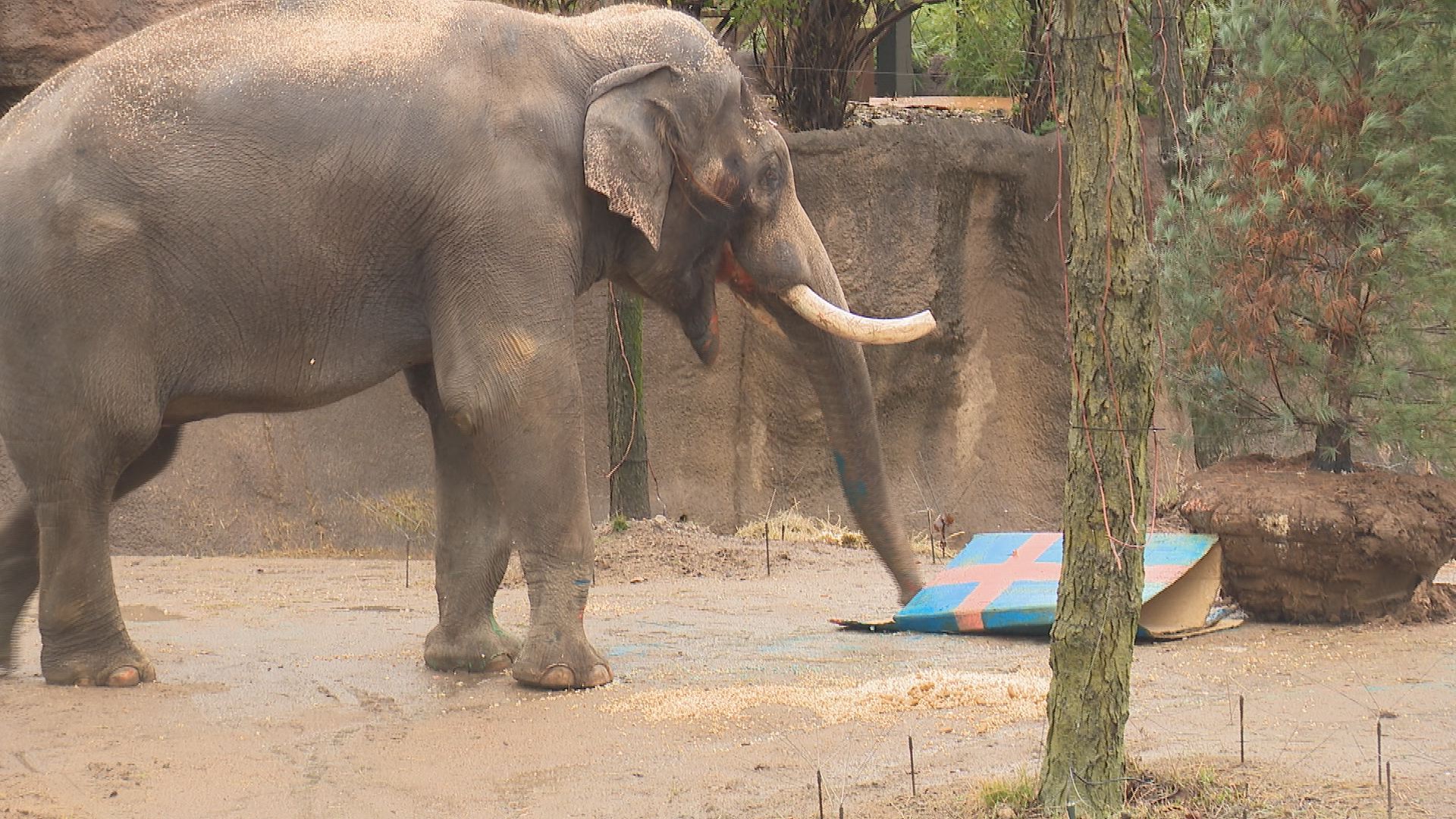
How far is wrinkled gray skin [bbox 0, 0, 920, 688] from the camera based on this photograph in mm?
5832

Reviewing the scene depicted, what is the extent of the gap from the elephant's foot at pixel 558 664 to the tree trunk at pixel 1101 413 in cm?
240

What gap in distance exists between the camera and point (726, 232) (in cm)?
692

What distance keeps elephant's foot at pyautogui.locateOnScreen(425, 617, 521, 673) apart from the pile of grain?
3.15ft

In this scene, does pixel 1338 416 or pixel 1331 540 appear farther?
pixel 1338 416

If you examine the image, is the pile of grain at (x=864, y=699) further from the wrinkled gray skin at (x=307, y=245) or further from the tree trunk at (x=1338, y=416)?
the tree trunk at (x=1338, y=416)

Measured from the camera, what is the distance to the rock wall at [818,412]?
11.8 m

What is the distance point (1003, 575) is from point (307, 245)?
344 cm

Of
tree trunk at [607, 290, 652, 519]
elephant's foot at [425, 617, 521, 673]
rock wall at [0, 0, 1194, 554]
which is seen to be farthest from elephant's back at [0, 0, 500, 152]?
rock wall at [0, 0, 1194, 554]

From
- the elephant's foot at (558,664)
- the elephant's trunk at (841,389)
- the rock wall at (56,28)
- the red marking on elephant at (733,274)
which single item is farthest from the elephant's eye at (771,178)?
the rock wall at (56,28)

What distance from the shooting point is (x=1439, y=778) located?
4430 mm

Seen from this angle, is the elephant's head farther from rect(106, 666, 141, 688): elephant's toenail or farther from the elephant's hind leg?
rect(106, 666, 141, 688): elephant's toenail

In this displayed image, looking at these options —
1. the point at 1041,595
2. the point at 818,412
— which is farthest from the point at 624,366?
→ the point at 1041,595

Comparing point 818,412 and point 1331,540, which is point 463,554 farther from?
point 818,412

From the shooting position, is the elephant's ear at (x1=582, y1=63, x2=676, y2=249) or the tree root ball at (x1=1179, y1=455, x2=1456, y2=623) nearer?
the elephant's ear at (x1=582, y1=63, x2=676, y2=249)
